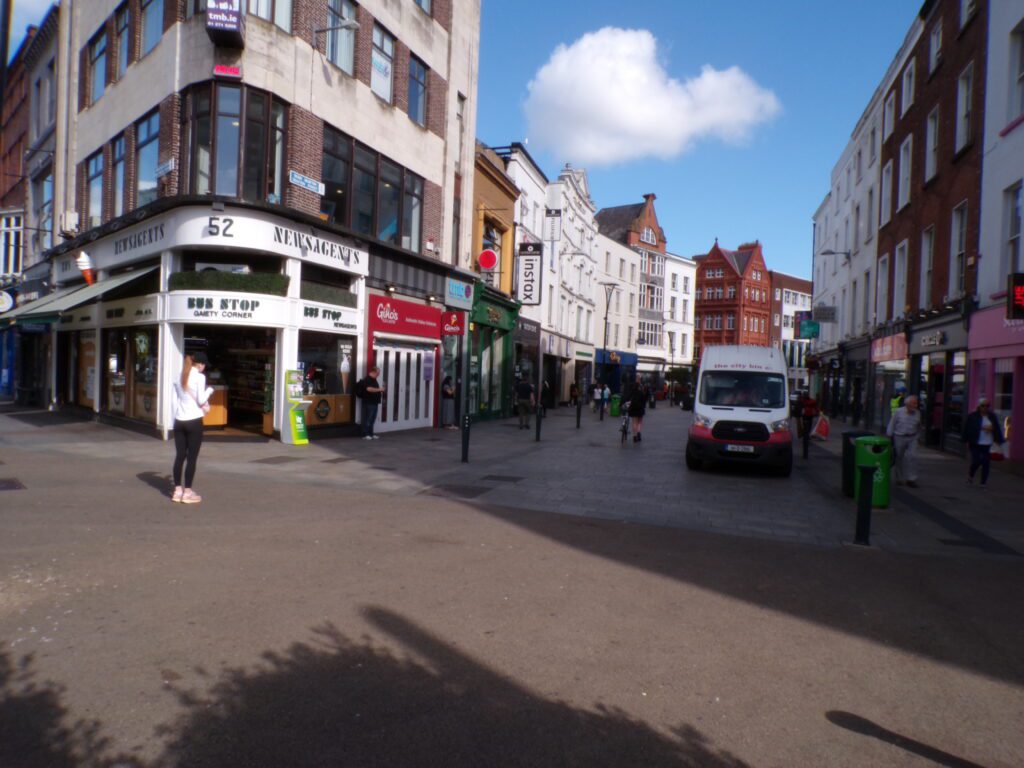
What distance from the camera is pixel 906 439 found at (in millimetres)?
12594

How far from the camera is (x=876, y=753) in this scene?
3395 millimetres

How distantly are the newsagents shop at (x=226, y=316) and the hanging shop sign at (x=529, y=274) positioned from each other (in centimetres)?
1128

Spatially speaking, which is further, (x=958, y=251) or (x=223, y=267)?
(x=958, y=251)

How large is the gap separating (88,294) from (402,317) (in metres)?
7.43

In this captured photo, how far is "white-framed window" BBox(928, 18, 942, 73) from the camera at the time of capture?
21.2 meters

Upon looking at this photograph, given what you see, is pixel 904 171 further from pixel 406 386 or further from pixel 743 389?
pixel 406 386

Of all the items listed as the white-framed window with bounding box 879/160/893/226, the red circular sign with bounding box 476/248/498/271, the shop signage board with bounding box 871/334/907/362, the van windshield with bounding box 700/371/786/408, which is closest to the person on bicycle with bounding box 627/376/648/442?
the van windshield with bounding box 700/371/786/408

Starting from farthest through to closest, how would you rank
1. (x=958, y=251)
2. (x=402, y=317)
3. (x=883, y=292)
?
(x=883, y=292), (x=402, y=317), (x=958, y=251)

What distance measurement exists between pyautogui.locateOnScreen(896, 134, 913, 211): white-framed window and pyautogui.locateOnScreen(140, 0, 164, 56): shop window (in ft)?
73.3

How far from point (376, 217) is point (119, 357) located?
758 centimetres

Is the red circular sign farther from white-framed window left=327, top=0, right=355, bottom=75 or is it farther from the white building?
the white building

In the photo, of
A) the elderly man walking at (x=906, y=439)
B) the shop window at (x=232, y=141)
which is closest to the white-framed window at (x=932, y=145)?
the elderly man walking at (x=906, y=439)

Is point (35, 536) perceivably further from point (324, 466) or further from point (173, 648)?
point (324, 466)

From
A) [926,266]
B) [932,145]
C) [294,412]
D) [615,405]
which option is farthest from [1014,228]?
[615,405]
